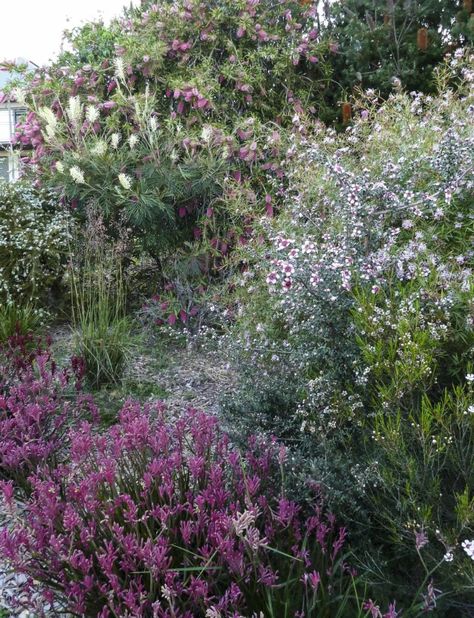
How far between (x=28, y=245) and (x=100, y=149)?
3.84ft

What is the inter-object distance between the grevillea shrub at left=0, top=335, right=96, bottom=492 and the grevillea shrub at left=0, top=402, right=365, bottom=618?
0.36 meters

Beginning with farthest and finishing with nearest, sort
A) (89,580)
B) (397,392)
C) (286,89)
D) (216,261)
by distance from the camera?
(286,89), (216,261), (397,392), (89,580)

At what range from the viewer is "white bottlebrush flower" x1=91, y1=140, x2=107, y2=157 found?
237 inches

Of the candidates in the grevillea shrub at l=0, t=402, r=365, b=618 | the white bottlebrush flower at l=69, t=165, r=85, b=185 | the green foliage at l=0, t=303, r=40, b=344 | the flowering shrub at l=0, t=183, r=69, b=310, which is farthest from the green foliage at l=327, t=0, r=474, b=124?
the grevillea shrub at l=0, t=402, r=365, b=618

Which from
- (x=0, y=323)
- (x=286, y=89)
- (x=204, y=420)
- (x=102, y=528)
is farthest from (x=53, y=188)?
(x=102, y=528)

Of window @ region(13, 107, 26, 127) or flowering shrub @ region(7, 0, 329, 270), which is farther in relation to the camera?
window @ region(13, 107, 26, 127)

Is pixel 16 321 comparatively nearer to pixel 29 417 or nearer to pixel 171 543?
pixel 29 417

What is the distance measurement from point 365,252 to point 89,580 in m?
2.15

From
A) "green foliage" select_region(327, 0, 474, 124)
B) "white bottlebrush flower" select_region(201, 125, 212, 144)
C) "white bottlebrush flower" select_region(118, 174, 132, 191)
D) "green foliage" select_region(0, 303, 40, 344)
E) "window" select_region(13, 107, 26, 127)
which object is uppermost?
"green foliage" select_region(327, 0, 474, 124)

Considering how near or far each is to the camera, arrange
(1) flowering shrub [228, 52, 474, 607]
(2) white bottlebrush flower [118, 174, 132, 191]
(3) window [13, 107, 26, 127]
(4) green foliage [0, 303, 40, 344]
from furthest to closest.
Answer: (3) window [13, 107, 26, 127] < (2) white bottlebrush flower [118, 174, 132, 191] < (4) green foliage [0, 303, 40, 344] < (1) flowering shrub [228, 52, 474, 607]

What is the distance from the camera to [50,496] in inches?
88.0

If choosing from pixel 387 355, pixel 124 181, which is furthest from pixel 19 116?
pixel 387 355

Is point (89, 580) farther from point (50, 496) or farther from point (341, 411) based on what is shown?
point (341, 411)

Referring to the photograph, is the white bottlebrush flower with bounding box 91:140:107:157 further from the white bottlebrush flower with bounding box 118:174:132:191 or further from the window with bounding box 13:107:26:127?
the window with bounding box 13:107:26:127
